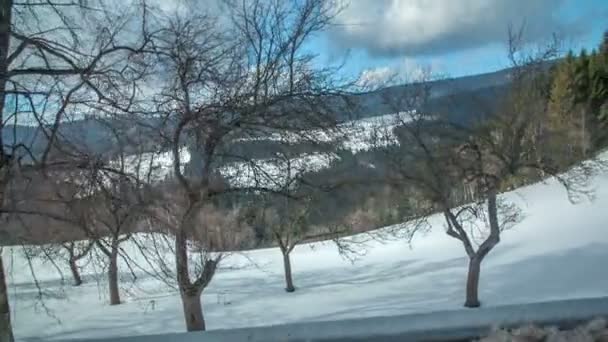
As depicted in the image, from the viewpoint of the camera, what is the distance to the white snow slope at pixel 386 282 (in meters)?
8.87

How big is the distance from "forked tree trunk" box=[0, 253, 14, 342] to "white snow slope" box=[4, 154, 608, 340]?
4.81 ft

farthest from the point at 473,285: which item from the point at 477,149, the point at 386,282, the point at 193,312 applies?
the point at 193,312

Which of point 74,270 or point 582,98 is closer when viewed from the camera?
point 74,270

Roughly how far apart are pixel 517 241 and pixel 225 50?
14122 mm

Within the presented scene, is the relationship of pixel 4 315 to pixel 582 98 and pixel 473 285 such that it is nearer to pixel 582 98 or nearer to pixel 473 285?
pixel 473 285

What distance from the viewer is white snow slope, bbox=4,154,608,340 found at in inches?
349

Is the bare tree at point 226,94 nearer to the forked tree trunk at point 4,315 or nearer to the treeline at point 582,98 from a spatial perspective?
the forked tree trunk at point 4,315

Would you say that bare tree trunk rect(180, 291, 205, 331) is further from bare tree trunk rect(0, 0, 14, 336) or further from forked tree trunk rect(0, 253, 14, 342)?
bare tree trunk rect(0, 0, 14, 336)

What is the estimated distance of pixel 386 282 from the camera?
1415 cm

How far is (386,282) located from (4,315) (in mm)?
11871

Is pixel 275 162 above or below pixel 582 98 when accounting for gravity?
below

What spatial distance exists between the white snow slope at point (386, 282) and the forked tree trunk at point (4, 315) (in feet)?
4.81

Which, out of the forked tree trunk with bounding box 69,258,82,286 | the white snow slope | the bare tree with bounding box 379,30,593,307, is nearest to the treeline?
the bare tree with bounding box 379,30,593,307

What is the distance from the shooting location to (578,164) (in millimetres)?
10625
